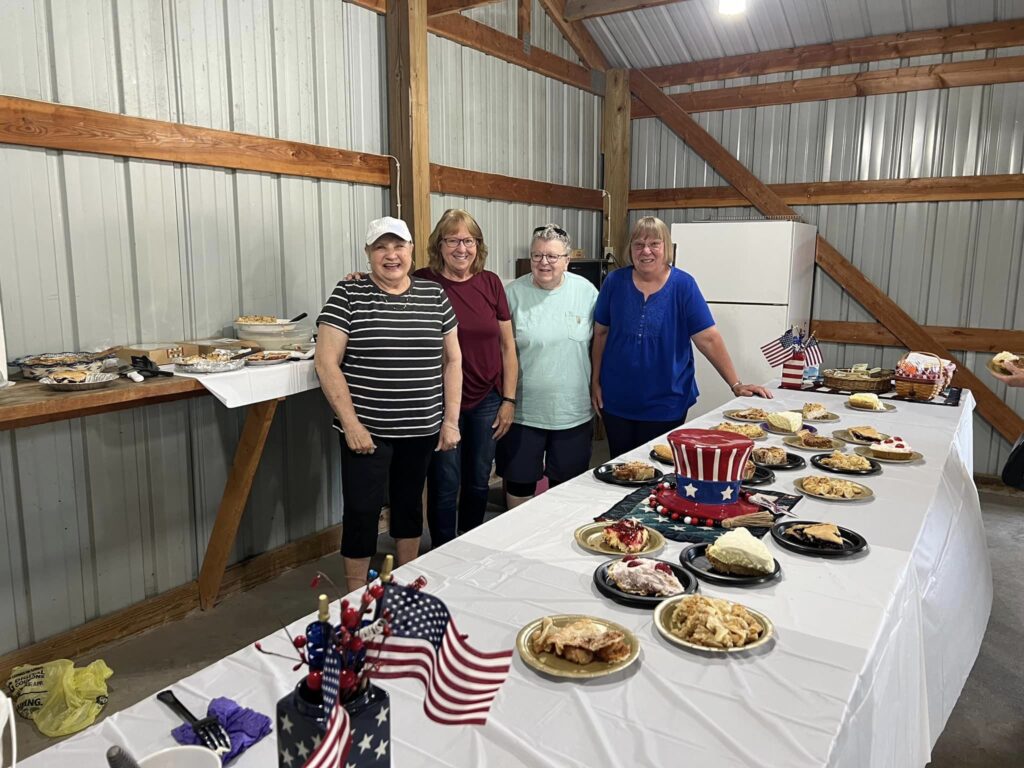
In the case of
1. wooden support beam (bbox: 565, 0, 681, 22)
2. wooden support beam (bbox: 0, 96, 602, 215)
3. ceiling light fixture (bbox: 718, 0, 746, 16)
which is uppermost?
wooden support beam (bbox: 565, 0, 681, 22)

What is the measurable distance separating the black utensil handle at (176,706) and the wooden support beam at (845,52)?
5786 millimetres

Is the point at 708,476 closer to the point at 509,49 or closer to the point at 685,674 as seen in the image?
the point at 685,674

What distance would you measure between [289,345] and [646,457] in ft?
5.36

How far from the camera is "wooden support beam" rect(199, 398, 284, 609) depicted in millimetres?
3059

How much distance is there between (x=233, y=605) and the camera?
3.37m

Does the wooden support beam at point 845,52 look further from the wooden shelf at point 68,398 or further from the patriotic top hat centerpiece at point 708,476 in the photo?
the wooden shelf at point 68,398

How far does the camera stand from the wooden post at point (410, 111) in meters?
3.95

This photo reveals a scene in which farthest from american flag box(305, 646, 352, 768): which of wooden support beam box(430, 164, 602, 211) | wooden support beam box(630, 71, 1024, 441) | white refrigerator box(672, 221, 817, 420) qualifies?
wooden support beam box(630, 71, 1024, 441)

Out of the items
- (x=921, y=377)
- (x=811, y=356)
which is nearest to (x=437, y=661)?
(x=921, y=377)

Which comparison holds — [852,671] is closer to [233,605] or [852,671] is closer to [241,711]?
[241,711]

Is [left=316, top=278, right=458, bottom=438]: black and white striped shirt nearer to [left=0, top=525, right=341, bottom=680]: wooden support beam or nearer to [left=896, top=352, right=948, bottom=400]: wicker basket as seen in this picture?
[left=0, top=525, right=341, bottom=680]: wooden support beam

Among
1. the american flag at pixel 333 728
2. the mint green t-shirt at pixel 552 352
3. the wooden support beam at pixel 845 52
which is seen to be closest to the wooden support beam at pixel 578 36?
the wooden support beam at pixel 845 52

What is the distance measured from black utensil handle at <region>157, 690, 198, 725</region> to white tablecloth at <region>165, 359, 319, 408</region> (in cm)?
165

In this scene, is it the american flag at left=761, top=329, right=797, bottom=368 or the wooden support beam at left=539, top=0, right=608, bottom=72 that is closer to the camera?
the american flag at left=761, top=329, right=797, bottom=368
